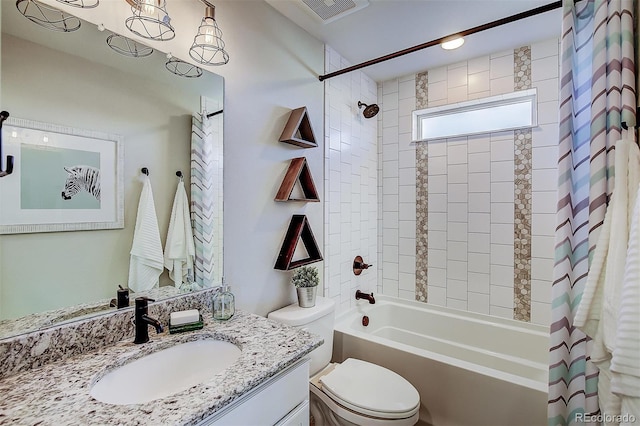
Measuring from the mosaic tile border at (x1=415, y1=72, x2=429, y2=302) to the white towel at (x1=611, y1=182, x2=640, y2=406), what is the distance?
1.82 metres

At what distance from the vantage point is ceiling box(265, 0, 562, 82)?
69.4 inches

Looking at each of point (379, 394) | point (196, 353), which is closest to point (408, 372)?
point (379, 394)

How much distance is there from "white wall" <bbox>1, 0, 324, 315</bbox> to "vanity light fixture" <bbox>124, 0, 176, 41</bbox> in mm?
50

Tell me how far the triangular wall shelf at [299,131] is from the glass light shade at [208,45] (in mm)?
516

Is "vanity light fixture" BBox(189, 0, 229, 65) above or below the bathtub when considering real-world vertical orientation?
above

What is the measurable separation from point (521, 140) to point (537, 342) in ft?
4.79

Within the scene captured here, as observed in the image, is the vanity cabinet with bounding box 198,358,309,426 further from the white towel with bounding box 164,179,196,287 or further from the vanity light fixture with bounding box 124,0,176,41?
the vanity light fixture with bounding box 124,0,176,41

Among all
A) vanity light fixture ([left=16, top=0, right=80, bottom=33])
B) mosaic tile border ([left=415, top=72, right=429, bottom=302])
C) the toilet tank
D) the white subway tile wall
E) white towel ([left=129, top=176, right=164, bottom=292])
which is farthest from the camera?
mosaic tile border ([left=415, top=72, right=429, bottom=302])

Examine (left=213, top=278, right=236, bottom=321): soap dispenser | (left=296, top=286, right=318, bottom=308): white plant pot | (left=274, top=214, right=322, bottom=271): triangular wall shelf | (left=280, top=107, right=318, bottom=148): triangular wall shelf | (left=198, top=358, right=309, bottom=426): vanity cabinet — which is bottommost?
(left=198, top=358, right=309, bottom=426): vanity cabinet

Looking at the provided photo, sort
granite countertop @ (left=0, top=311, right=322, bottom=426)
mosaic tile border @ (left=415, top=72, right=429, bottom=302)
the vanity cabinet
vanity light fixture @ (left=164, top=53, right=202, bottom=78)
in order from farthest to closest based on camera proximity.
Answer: mosaic tile border @ (left=415, top=72, right=429, bottom=302)
vanity light fixture @ (left=164, top=53, right=202, bottom=78)
the vanity cabinet
granite countertop @ (left=0, top=311, right=322, bottom=426)

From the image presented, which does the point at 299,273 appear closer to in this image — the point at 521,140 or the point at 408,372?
the point at 408,372

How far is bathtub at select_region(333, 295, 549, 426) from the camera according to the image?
1.52 metres

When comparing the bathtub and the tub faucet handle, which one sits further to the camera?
the tub faucet handle

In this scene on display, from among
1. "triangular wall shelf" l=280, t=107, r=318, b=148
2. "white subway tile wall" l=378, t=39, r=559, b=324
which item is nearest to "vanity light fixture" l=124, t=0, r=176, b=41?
"triangular wall shelf" l=280, t=107, r=318, b=148
